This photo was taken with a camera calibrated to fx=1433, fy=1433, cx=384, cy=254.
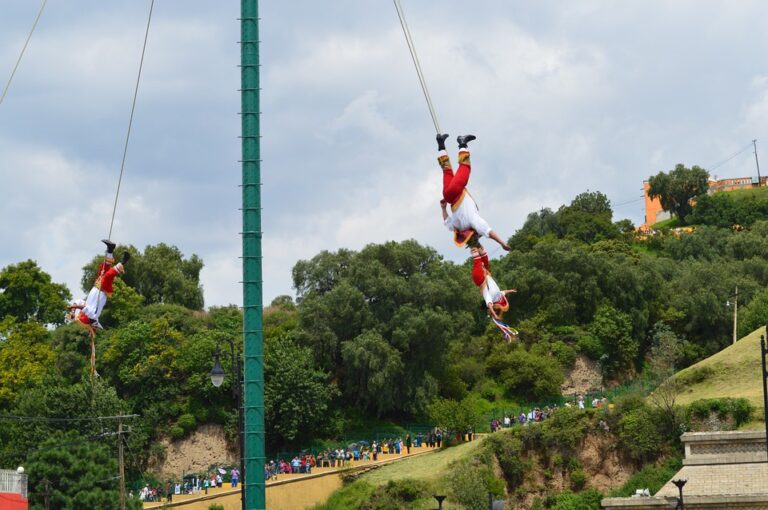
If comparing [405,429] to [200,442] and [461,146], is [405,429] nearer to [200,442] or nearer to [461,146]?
[200,442]

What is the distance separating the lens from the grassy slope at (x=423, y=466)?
65.8m

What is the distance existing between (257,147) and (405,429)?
1899 inches

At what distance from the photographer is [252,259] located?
28594mm

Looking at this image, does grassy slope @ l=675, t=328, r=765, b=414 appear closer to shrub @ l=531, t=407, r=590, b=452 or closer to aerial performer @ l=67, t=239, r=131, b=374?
shrub @ l=531, t=407, r=590, b=452

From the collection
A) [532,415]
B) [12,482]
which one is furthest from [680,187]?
[12,482]

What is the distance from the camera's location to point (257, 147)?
28828 mm

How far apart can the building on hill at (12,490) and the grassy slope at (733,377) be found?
32363 mm

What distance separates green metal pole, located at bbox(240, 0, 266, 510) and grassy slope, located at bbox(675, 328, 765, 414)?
4119 centimetres

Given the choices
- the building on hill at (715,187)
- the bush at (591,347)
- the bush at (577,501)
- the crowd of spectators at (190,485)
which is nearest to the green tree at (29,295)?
the crowd of spectators at (190,485)

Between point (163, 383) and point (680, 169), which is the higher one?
point (680, 169)

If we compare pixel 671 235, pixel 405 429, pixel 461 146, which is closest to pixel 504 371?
pixel 405 429

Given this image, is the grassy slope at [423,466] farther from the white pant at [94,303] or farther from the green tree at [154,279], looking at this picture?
the white pant at [94,303]

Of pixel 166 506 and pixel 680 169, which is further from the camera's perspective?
pixel 680 169

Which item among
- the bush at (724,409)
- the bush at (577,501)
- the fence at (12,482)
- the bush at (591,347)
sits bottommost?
the bush at (577,501)
